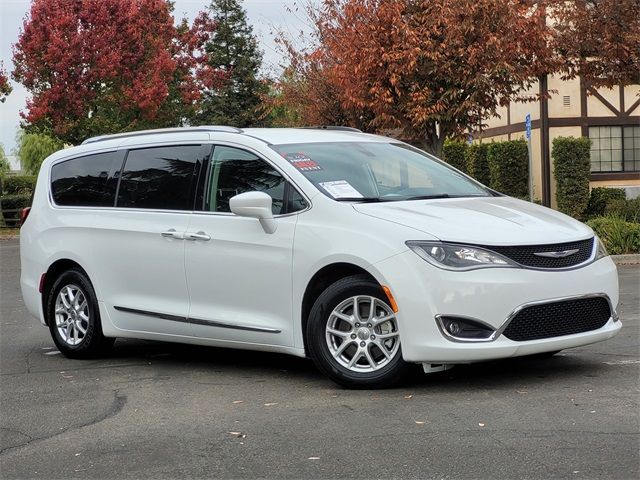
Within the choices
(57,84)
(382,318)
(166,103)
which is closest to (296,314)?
(382,318)

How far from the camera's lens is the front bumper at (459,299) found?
21.6 feet

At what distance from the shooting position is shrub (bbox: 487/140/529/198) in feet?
99.8

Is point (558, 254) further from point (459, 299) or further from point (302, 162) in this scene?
point (302, 162)

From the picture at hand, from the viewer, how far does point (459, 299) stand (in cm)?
660

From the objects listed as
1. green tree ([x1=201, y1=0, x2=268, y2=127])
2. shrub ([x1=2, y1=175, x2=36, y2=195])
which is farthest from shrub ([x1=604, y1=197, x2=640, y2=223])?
green tree ([x1=201, y1=0, x2=268, y2=127])

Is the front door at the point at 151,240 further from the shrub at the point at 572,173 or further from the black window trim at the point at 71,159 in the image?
the shrub at the point at 572,173

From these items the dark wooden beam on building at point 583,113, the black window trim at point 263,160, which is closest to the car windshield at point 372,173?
the black window trim at point 263,160

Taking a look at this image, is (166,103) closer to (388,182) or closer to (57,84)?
(57,84)

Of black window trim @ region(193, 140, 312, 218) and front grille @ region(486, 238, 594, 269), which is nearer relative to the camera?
front grille @ region(486, 238, 594, 269)

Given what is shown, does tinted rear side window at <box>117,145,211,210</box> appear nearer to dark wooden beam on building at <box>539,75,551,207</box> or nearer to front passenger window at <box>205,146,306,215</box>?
front passenger window at <box>205,146,306,215</box>

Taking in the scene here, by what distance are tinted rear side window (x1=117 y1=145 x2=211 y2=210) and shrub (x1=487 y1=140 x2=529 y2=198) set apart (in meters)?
22.5

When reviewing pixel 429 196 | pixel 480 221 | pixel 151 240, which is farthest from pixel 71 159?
pixel 480 221

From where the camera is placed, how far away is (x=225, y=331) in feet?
Result: 25.5

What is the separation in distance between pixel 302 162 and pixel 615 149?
25.3m
